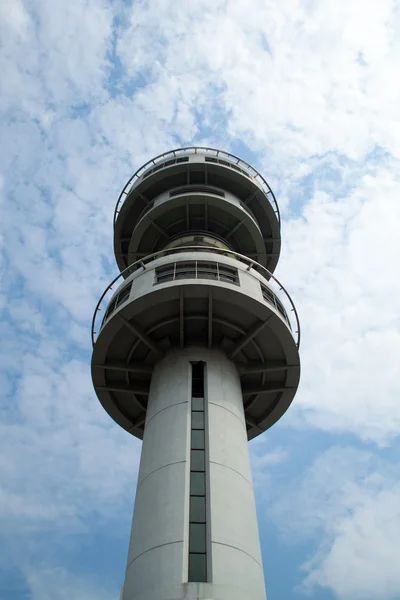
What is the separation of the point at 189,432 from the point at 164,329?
5682 mm

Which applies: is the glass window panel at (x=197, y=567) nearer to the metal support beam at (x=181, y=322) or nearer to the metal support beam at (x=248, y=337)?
the metal support beam at (x=248, y=337)

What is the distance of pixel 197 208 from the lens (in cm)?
3178

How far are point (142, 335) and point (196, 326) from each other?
254 centimetres

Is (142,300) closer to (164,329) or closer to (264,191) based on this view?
(164,329)

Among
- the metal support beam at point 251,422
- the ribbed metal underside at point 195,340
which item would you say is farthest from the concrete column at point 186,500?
the metal support beam at point 251,422

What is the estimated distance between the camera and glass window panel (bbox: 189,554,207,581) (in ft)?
50.5

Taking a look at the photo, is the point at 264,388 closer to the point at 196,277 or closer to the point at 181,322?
the point at 181,322

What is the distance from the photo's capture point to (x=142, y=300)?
2222 centimetres

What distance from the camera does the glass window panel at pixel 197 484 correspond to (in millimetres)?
17578

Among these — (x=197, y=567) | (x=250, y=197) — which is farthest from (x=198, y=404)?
(x=250, y=197)

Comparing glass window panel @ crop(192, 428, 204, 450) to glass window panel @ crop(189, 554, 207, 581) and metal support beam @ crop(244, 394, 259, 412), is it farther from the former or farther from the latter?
metal support beam @ crop(244, 394, 259, 412)

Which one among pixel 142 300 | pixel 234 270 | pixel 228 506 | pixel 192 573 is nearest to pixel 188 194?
pixel 234 270

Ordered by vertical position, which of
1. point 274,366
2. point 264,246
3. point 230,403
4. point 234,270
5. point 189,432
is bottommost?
point 189,432

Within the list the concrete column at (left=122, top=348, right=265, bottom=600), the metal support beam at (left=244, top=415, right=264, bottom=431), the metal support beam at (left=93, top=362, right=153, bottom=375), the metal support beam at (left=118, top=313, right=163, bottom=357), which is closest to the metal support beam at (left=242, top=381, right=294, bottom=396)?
the metal support beam at (left=244, top=415, right=264, bottom=431)
